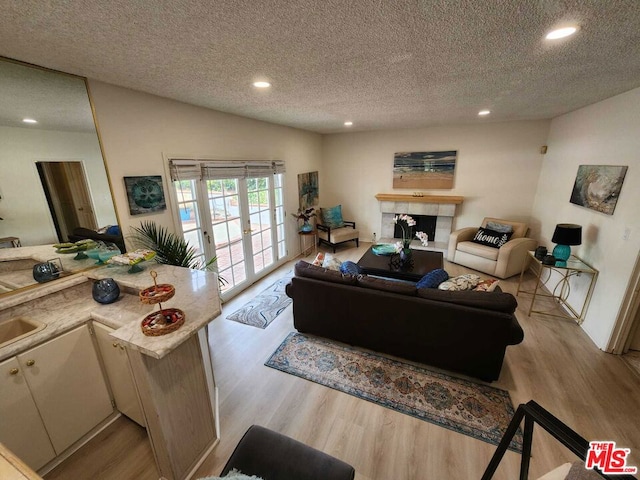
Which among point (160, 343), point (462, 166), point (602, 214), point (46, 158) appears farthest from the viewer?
point (462, 166)

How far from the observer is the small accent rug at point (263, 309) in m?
3.13

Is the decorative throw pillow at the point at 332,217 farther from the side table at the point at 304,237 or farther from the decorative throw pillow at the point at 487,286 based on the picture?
the decorative throw pillow at the point at 487,286

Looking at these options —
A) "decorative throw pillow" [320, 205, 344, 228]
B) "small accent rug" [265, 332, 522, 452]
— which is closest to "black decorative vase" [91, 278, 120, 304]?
"small accent rug" [265, 332, 522, 452]

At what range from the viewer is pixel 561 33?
1402 mm

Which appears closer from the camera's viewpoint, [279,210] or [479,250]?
[479,250]

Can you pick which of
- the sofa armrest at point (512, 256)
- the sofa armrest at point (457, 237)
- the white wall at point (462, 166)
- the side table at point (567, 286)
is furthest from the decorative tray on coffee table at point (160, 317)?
the white wall at point (462, 166)

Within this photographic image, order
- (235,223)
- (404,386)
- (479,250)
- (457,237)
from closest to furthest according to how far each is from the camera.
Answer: (404,386) → (235,223) → (479,250) → (457,237)

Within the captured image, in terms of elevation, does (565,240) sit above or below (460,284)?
above

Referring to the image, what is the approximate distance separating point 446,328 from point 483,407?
2.02 feet

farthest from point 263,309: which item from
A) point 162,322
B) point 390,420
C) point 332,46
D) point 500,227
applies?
point 500,227

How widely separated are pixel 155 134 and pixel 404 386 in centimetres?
325

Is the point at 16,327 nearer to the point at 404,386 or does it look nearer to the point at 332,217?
the point at 404,386

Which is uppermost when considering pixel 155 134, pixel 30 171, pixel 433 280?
pixel 155 134

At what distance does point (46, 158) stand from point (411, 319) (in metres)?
3.01
